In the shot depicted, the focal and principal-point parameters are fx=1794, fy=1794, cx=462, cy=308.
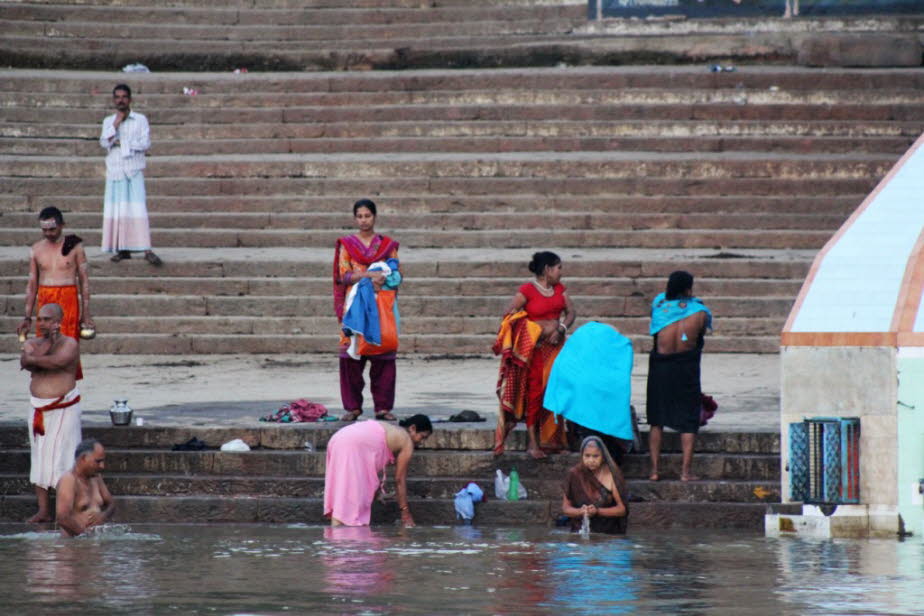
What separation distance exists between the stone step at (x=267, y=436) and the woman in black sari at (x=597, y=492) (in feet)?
3.39

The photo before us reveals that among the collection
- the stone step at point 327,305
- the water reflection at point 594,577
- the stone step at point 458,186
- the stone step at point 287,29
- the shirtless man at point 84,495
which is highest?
the stone step at point 287,29

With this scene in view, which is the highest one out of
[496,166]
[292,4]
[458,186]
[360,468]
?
[292,4]

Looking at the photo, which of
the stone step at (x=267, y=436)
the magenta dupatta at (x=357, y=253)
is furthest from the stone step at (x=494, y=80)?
the stone step at (x=267, y=436)

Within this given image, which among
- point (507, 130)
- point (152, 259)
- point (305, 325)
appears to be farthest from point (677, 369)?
point (507, 130)

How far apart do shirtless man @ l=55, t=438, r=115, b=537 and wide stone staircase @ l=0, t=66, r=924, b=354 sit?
510 centimetres

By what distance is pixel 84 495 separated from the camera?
33.1ft

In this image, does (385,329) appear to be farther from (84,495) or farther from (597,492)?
(84,495)

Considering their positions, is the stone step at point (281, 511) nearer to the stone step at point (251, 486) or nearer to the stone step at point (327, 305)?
the stone step at point (251, 486)

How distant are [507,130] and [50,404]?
362 inches

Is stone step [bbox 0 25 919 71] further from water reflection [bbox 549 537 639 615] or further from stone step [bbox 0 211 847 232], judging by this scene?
water reflection [bbox 549 537 639 615]

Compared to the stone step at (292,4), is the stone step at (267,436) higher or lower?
lower

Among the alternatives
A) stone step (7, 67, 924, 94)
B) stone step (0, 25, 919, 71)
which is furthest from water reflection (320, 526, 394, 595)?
stone step (0, 25, 919, 71)

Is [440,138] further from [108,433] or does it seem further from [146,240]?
[108,433]

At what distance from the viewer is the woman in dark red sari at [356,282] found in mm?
11555
